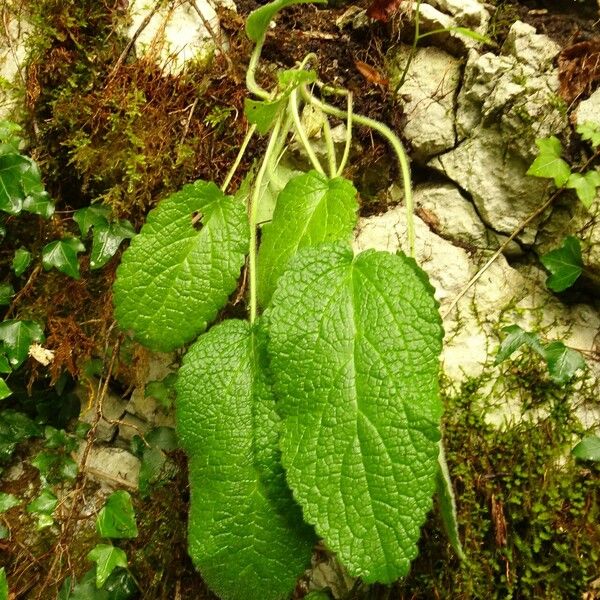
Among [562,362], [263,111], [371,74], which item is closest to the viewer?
[562,362]

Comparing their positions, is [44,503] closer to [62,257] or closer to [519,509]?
[62,257]

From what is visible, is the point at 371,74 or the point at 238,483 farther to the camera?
the point at 371,74

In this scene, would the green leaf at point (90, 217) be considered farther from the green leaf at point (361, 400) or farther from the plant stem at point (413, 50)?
the plant stem at point (413, 50)

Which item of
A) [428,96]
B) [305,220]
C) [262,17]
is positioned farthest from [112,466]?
[428,96]

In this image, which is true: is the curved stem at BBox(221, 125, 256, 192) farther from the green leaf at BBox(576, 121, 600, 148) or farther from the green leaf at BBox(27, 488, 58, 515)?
the green leaf at BBox(27, 488, 58, 515)

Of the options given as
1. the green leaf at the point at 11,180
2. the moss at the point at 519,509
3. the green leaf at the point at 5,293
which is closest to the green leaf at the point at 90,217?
the green leaf at the point at 11,180

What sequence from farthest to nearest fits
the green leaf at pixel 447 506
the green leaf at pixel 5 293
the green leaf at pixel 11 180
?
the green leaf at pixel 5 293 → the green leaf at pixel 11 180 → the green leaf at pixel 447 506
